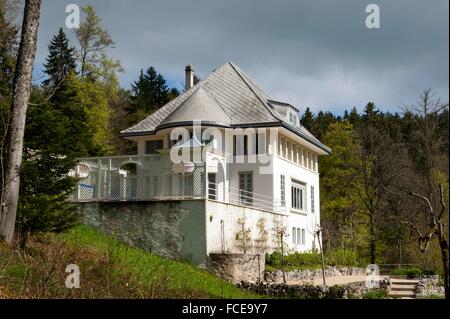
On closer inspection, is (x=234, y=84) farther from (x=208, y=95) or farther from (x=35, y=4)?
(x=35, y=4)

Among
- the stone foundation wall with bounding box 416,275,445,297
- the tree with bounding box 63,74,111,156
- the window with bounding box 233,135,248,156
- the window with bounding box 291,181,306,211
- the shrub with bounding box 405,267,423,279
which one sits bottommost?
the stone foundation wall with bounding box 416,275,445,297

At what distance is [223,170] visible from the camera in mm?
33688

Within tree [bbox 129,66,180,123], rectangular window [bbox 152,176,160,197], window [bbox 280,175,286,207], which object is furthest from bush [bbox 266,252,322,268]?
tree [bbox 129,66,180,123]

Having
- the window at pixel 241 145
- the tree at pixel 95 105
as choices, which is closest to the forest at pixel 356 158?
the tree at pixel 95 105

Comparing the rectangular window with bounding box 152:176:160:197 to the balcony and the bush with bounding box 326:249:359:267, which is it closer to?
the balcony

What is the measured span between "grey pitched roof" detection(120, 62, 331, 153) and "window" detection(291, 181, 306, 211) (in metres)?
2.95

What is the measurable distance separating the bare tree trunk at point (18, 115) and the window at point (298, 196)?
2312cm

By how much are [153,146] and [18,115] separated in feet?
65.1

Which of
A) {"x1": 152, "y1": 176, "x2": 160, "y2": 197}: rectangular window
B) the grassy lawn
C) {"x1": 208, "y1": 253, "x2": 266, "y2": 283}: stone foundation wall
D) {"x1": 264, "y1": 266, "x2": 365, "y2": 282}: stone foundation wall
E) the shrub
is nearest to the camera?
the grassy lawn

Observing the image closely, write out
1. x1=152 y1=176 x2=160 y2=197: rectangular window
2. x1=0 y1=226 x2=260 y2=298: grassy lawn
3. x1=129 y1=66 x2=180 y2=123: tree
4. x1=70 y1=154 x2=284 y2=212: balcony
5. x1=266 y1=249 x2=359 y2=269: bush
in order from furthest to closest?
x1=129 y1=66 x2=180 y2=123: tree → x1=266 y1=249 x2=359 y2=269: bush → x1=152 y1=176 x2=160 y2=197: rectangular window → x1=70 y1=154 x2=284 y2=212: balcony → x1=0 y1=226 x2=260 y2=298: grassy lawn

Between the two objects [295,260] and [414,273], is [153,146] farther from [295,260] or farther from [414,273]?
[414,273]

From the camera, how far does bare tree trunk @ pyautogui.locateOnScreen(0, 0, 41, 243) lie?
16.8m

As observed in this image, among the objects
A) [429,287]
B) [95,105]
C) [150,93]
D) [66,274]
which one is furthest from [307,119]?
[66,274]
